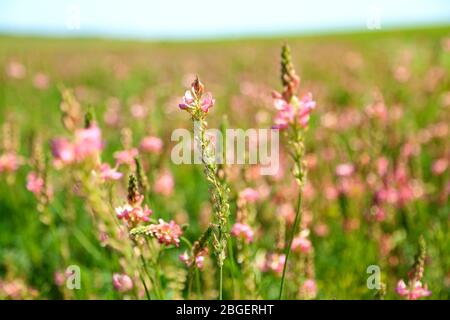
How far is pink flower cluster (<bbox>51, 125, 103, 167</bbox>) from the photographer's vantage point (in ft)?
4.35

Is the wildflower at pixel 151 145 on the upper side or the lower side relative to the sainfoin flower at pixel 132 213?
upper

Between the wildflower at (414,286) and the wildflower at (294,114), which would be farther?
the wildflower at (414,286)

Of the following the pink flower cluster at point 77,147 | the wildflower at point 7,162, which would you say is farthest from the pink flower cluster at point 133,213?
the wildflower at point 7,162

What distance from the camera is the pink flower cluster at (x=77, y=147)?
52.2 inches

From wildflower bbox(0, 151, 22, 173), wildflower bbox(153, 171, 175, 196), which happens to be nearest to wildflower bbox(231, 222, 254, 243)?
wildflower bbox(153, 171, 175, 196)

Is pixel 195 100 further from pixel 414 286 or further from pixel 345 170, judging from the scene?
pixel 345 170

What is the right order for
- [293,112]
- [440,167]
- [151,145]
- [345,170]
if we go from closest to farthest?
[293,112] → [151,145] → [345,170] → [440,167]

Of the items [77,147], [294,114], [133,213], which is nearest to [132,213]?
[133,213]

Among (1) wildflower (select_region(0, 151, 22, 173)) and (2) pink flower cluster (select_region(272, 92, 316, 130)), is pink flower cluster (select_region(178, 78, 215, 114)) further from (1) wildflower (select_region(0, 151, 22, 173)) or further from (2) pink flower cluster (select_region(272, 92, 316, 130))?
(1) wildflower (select_region(0, 151, 22, 173))

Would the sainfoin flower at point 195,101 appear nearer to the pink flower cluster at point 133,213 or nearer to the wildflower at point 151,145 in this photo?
the pink flower cluster at point 133,213

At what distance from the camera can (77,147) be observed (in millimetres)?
1364

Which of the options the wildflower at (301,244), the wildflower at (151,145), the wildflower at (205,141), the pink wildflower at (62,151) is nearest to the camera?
the pink wildflower at (62,151)

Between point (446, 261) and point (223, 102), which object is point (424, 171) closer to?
point (446, 261)
